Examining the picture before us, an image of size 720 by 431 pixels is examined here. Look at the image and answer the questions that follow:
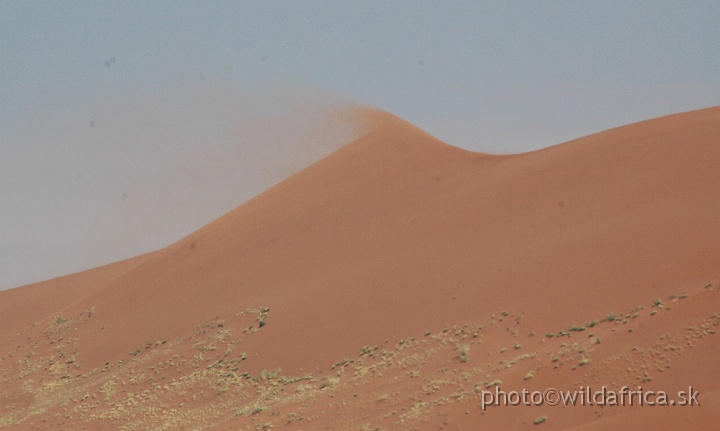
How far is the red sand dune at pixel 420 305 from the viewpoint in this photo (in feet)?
61.1

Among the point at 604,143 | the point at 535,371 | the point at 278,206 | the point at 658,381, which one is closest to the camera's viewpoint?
the point at 658,381

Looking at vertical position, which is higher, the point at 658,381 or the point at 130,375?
the point at 130,375

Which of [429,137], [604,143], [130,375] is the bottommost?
[130,375]

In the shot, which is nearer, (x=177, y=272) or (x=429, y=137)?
(x=177, y=272)

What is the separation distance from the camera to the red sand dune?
1861cm

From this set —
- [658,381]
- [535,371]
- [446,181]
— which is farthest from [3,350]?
[658,381]

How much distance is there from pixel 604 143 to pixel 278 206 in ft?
46.6

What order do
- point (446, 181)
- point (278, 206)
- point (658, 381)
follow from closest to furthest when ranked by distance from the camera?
point (658, 381), point (446, 181), point (278, 206)

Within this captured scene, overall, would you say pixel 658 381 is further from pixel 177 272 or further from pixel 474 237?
pixel 177 272

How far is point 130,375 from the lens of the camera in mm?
28250

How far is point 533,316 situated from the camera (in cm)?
2223

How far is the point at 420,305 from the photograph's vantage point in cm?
2545

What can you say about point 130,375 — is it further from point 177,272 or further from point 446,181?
point 446,181

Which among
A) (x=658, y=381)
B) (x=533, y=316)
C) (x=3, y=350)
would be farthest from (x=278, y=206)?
(x=658, y=381)
